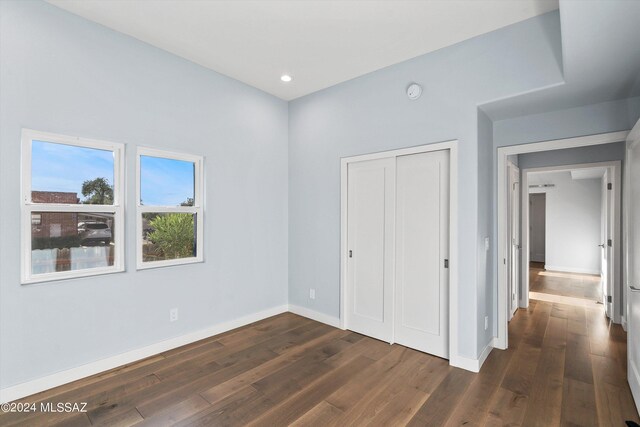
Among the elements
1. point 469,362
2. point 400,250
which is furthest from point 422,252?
point 469,362

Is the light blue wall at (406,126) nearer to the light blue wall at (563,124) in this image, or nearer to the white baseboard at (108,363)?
the light blue wall at (563,124)

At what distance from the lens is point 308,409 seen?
2.27 m

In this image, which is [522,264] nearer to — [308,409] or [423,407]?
[423,407]

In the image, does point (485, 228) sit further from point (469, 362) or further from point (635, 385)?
point (635, 385)

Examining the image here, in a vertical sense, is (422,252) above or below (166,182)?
below

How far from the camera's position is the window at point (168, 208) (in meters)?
3.04

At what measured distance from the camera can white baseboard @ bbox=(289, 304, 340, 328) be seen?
396 cm

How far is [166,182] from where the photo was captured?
10.6 ft

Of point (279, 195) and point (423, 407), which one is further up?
point (279, 195)

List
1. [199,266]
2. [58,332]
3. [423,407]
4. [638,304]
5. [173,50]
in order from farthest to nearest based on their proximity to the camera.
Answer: [199,266] → [173,50] → [58,332] → [423,407] → [638,304]

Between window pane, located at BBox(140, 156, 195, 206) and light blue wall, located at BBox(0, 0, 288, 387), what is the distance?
14cm

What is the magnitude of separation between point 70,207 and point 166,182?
860 mm

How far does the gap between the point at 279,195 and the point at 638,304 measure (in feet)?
12.3

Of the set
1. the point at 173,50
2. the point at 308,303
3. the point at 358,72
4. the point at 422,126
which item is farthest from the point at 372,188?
the point at 173,50
